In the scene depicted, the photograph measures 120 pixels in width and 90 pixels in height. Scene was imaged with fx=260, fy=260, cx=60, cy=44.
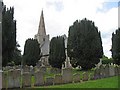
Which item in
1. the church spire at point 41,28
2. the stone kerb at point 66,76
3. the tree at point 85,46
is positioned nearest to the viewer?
the stone kerb at point 66,76

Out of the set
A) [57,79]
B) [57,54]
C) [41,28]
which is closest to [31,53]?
[57,54]

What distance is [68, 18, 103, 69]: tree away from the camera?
31531 mm

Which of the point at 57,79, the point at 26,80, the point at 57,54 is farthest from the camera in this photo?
the point at 57,54

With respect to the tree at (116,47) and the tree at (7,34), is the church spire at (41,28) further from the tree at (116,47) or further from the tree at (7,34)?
the tree at (7,34)

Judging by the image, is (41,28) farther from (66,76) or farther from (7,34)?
(7,34)

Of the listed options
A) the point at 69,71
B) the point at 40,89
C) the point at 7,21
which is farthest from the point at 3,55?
the point at 69,71

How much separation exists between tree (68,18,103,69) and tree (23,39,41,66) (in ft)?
40.6

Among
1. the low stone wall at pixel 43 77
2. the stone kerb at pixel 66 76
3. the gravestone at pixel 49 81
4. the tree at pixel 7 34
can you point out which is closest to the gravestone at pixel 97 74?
the low stone wall at pixel 43 77

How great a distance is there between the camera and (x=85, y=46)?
31734 millimetres

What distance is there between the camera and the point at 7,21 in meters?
17.3

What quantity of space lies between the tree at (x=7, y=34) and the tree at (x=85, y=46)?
594 inches

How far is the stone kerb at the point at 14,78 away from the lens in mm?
17984

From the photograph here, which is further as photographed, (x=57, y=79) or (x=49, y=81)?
(x=57, y=79)

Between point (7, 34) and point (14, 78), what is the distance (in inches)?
128
